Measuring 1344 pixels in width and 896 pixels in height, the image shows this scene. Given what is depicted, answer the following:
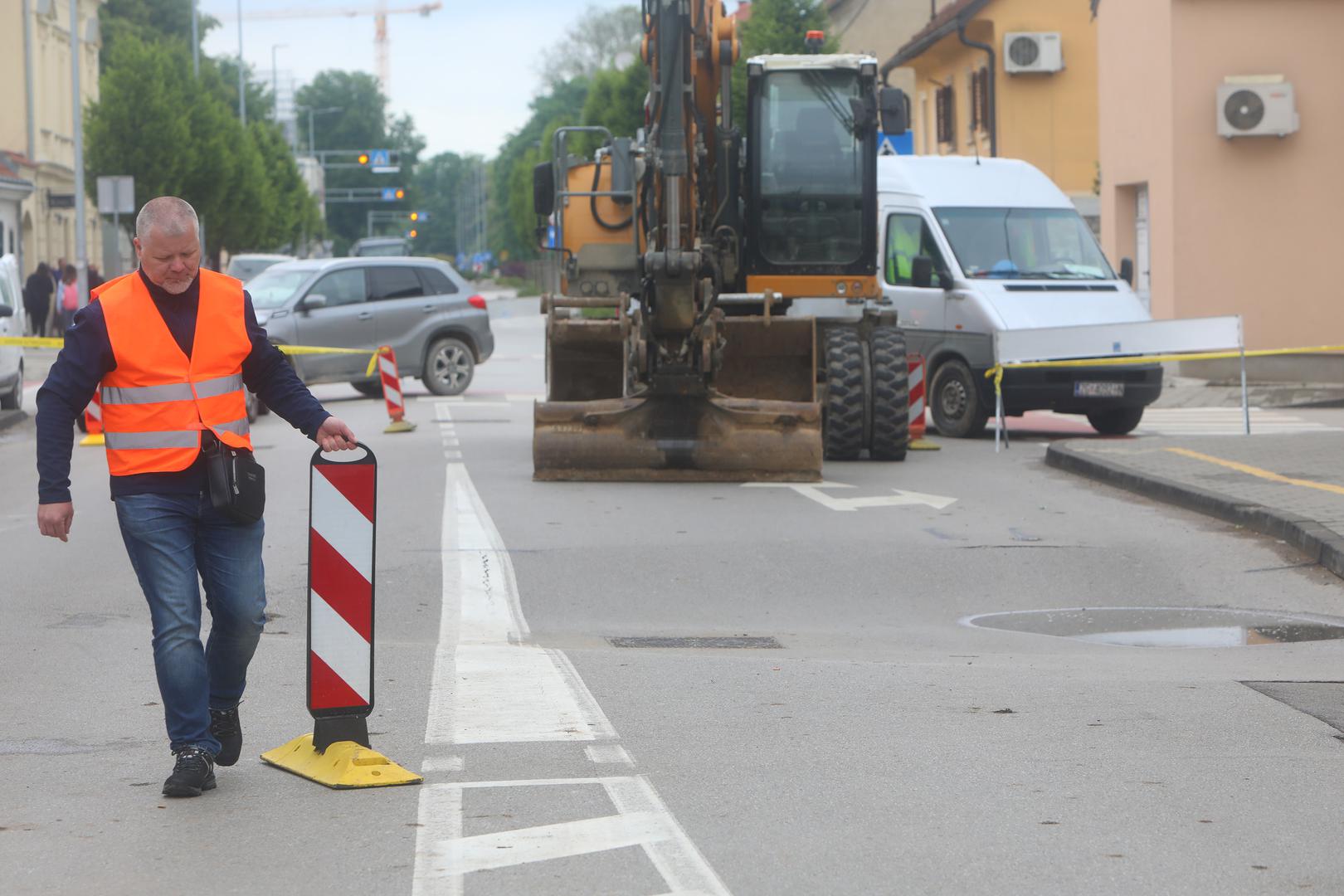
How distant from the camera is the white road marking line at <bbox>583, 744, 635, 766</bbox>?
244 inches

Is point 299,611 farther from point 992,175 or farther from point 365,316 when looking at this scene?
point 365,316

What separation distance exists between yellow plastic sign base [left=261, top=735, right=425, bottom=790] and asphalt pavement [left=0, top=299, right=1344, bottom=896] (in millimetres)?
56

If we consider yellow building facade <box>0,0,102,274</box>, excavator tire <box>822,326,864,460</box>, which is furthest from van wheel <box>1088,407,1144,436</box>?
yellow building facade <box>0,0,102,274</box>

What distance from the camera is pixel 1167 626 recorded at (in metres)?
9.52

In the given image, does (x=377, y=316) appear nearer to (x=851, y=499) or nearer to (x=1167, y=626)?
(x=851, y=499)

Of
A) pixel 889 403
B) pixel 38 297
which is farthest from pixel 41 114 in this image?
pixel 889 403

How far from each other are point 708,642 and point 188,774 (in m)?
3.55

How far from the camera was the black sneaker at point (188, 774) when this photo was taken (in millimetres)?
5754

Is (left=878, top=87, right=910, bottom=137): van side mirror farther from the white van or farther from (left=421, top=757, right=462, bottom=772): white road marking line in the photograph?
(left=421, top=757, right=462, bottom=772): white road marking line

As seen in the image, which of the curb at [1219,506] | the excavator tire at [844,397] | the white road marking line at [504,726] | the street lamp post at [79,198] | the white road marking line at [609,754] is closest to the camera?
the white road marking line at [504,726]

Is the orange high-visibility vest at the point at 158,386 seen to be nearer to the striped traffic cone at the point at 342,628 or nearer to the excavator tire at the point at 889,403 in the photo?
the striped traffic cone at the point at 342,628

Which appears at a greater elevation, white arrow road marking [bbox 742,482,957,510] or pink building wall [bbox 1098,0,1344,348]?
pink building wall [bbox 1098,0,1344,348]

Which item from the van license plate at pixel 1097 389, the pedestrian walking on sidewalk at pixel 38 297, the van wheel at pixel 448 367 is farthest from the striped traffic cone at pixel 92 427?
the pedestrian walking on sidewalk at pixel 38 297

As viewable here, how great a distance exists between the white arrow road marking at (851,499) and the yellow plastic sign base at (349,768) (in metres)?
7.94
